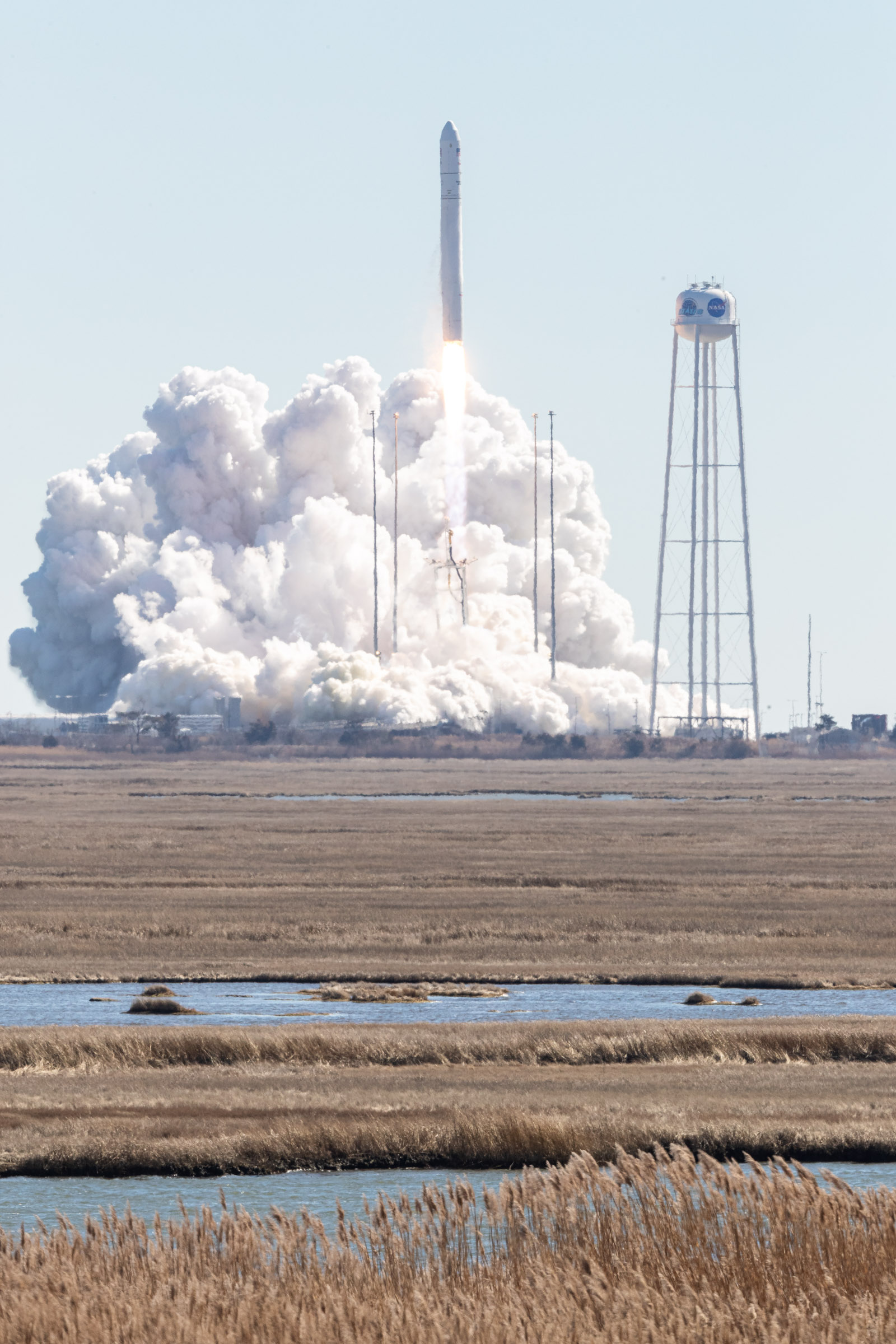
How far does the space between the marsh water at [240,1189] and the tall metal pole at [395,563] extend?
135111mm

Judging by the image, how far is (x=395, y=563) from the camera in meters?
166

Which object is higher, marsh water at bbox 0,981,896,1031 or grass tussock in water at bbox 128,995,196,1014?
grass tussock in water at bbox 128,995,196,1014

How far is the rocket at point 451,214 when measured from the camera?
166500 millimetres

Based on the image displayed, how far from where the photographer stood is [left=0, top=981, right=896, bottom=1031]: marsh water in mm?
40438

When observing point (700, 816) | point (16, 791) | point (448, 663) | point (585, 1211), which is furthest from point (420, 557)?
point (585, 1211)

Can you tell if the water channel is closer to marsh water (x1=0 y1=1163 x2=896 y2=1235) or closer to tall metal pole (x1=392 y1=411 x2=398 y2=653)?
marsh water (x1=0 y1=1163 x2=896 y2=1235)

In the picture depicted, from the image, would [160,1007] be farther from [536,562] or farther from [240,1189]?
[536,562]

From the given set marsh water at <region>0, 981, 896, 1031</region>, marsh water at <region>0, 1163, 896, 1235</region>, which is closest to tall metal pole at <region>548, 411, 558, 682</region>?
marsh water at <region>0, 981, 896, 1031</region>

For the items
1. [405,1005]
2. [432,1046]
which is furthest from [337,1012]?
[432,1046]

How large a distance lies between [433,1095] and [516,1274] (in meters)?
13.2

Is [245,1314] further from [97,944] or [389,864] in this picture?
[389,864]

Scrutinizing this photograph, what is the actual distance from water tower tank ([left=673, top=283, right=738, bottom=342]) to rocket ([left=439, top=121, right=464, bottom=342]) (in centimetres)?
1862

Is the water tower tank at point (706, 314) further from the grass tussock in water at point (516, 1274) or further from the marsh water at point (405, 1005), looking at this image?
the grass tussock in water at point (516, 1274)

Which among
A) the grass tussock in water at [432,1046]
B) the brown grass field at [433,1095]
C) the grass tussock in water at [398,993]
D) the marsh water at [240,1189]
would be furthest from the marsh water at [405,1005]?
the marsh water at [240,1189]
